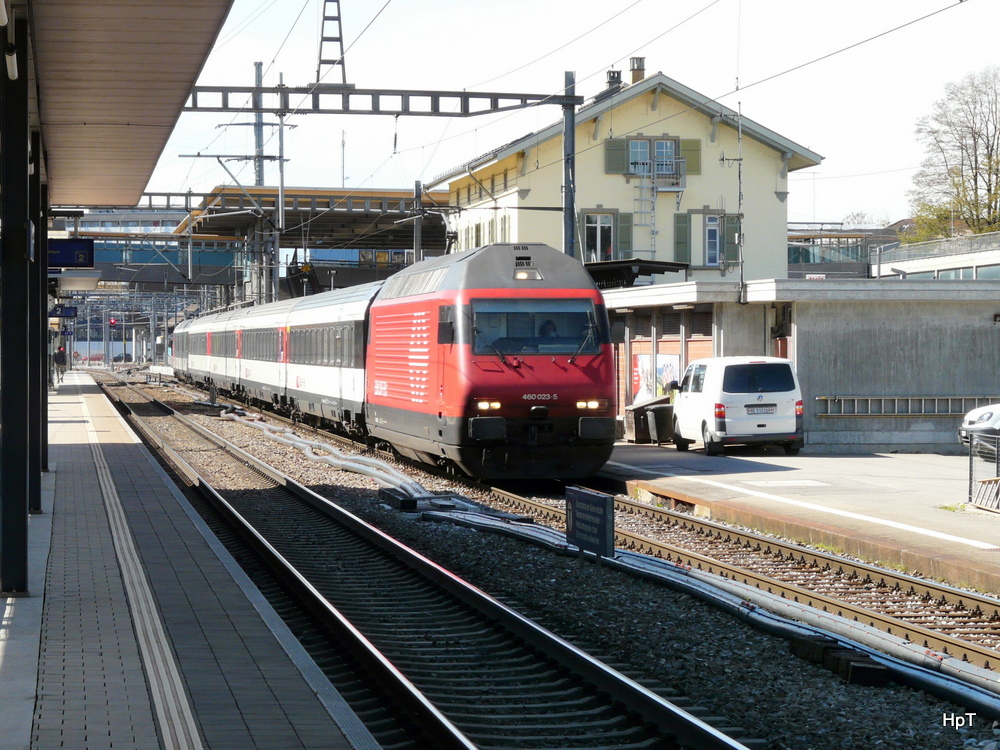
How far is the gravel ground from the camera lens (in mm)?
6566

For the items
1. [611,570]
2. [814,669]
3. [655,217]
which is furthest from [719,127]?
[814,669]

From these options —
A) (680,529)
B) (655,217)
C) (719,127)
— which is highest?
(719,127)

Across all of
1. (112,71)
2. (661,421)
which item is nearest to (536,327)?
(112,71)

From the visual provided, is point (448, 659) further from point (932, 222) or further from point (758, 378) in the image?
point (932, 222)

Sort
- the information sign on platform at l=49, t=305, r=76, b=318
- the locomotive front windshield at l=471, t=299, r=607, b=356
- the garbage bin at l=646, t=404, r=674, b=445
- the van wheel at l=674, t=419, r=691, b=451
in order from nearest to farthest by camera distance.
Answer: the locomotive front windshield at l=471, t=299, r=607, b=356, the van wheel at l=674, t=419, r=691, b=451, the garbage bin at l=646, t=404, r=674, b=445, the information sign on platform at l=49, t=305, r=76, b=318

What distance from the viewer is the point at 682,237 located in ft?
144

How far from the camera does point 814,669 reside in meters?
7.91

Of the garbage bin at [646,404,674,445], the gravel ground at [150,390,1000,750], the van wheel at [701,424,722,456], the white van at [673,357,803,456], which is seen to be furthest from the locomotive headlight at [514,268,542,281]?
the garbage bin at [646,404,674,445]

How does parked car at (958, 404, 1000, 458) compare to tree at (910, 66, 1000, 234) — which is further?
tree at (910, 66, 1000, 234)

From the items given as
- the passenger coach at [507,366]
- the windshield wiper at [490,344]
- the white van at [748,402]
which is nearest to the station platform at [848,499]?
the white van at [748,402]

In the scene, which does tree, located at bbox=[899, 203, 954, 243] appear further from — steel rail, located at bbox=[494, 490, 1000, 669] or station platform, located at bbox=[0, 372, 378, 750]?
station platform, located at bbox=[0, 372, 378, 750]

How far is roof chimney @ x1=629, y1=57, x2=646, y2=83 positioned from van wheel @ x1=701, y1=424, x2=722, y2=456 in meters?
27.7

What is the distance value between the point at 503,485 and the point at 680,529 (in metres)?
4.90

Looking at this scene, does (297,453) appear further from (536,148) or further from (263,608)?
(536,148)
